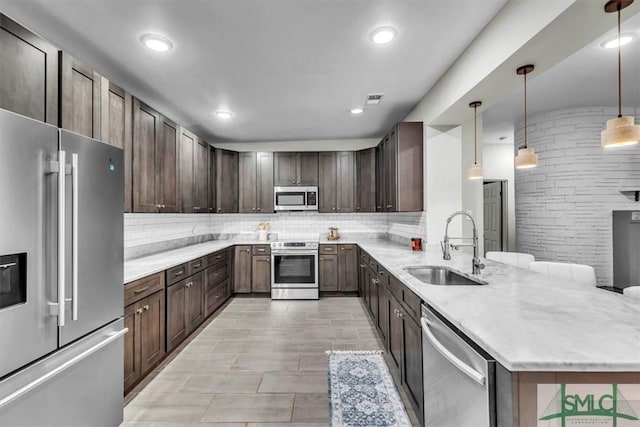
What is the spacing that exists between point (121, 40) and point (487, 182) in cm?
661

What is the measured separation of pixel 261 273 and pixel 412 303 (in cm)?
330

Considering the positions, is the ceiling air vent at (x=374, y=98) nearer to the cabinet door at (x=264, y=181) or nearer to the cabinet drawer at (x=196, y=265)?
the cabinet door at (x=264, y=181)

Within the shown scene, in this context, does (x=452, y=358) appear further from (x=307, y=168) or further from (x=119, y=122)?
(x=307, y=168)

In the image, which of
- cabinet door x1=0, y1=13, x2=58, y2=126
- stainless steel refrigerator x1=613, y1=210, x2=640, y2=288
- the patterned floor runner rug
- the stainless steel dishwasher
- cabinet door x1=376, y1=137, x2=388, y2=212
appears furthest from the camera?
cabinet door x1=376, y1=137, x2=388, y2=212

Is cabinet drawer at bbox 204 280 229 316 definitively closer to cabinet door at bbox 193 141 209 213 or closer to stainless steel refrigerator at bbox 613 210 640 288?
cabinet door at bbox 193 141 209 213

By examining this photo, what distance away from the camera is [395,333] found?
2.39 metres

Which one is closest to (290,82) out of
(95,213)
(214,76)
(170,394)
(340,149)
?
(214,76)

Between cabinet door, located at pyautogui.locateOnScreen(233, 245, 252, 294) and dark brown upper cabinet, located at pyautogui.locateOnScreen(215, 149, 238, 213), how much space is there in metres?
0.77

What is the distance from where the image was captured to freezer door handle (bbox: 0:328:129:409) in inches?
46.6

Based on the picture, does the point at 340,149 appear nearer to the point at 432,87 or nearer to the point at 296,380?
the point at 432,87

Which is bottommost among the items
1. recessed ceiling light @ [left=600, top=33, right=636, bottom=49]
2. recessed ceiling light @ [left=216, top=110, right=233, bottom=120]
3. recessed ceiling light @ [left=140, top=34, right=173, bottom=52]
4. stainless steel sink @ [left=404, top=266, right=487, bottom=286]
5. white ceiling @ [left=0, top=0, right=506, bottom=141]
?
stainless steel sink @ [left=404, top=266, right=487, bottom=286]

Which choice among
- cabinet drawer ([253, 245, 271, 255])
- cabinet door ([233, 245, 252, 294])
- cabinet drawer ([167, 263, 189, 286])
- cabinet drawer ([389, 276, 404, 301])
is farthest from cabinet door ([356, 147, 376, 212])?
cabinet drawer ([167, 263, 189, 286])

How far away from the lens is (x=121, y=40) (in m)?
2.15

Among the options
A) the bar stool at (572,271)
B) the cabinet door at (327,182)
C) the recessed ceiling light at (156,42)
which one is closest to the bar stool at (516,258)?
the bar stool at (572,271)
